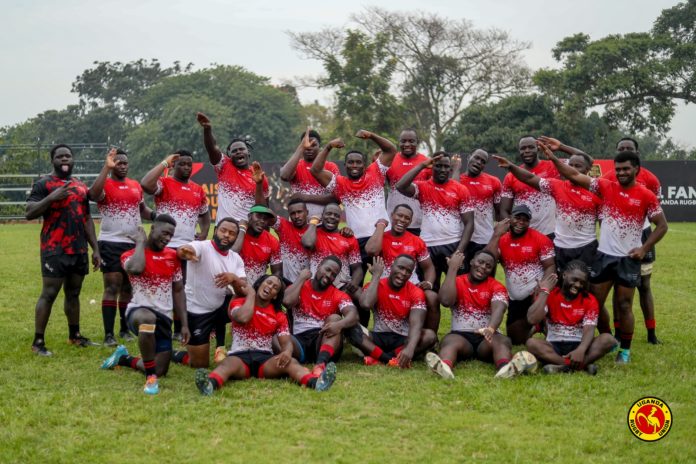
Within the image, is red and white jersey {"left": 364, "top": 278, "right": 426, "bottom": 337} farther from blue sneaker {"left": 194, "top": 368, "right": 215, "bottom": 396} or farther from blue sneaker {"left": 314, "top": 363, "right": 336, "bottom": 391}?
blue sneaker {"left": 194, "top": 368, "right": 215, "bottom": 396}

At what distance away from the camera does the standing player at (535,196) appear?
393 inches

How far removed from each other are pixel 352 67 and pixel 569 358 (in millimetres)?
34428

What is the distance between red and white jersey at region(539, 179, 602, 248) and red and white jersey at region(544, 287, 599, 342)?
39.1 inches

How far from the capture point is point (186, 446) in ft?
19.6

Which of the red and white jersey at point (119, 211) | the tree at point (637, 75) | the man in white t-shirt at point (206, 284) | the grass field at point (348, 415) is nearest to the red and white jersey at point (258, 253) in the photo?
the man in white t-shirt at point (206, 284)

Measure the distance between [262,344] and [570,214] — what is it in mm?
3895

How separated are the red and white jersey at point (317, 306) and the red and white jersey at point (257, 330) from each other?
63 centimetres

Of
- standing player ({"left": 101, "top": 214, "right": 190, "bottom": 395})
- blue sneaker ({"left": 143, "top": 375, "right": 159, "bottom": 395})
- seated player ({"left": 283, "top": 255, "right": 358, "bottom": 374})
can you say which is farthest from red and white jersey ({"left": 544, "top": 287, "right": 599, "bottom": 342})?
blue sneaker ({"left": 143, "top": 375, "right": 159, "bottom": 395})

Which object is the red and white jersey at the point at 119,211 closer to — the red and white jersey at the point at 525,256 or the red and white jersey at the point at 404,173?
the red and white jersey at the point at 404,173

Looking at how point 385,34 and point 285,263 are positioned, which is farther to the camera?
point 385,34

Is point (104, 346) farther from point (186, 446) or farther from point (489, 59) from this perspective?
point (489, 59)

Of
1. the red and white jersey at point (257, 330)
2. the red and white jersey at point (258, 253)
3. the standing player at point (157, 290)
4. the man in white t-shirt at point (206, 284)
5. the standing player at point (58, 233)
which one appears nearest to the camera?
the standing player at point (157, 290)

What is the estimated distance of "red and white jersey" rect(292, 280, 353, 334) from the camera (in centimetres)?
886

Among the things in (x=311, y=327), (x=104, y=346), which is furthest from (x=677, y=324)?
(x=104, y=346)
